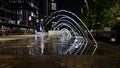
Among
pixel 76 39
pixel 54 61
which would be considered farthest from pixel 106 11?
pixel 54 61

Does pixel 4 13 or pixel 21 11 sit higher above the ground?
pixel 21 11

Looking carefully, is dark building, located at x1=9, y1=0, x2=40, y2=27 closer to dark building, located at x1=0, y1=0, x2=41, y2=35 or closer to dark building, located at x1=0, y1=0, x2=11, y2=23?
dark building, located at x1=0, y1=0, x2=41, y2=35

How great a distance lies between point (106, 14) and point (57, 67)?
2601 cm

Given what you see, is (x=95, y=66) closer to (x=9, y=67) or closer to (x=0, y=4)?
(x=9, y=67)

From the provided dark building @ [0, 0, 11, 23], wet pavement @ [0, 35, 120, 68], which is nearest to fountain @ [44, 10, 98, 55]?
wet pavement @ [0, 35, 120, 68]

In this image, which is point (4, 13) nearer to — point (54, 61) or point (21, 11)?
point (21, 11)

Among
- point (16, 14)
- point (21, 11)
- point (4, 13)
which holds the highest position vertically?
point (21, 11)

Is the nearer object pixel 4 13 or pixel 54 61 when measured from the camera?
pixel 54 61

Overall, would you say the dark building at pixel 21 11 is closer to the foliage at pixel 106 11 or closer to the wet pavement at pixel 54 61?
the foliage at pixel 106 11

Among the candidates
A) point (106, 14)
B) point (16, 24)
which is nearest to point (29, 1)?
point (16, 24)

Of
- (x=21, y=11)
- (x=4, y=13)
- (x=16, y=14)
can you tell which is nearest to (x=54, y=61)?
(x=4, y=13)

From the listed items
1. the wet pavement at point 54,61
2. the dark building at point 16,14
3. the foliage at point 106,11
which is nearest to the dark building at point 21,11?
the dark building at point 16,14

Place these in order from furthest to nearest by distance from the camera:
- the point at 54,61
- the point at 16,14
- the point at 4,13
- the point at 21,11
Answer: the point at 21,11 → the point at 16,14 → the point at 4,13 → the point at 54,61

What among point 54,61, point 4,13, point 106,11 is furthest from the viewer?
point 4,13
